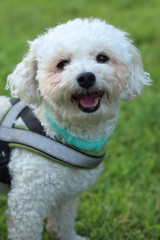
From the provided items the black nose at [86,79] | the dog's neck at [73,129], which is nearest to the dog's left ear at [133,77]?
the dog's neck at [73,129]

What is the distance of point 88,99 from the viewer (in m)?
2.62

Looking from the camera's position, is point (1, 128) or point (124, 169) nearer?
point (1, 128)

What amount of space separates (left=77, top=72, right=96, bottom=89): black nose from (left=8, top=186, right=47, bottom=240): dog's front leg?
689 mm

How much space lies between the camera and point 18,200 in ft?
9.17

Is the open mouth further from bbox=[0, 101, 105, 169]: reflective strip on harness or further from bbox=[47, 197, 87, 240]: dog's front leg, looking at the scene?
bbox=[47, 197, 87, 240]: dog's front leg

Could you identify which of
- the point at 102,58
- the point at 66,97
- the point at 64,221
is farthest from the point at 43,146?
the point at 64,221

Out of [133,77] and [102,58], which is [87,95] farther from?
[133,77]

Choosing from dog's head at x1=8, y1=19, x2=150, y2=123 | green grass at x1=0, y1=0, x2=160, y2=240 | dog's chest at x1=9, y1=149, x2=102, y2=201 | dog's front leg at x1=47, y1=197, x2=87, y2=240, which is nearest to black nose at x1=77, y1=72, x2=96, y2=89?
dog's head at x1=8, y1=19, x2=150, y2=123

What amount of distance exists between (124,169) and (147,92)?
1324mm

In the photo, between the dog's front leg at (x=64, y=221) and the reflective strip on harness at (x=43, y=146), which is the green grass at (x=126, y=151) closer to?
the dog's front leg at (x=64, y=221)

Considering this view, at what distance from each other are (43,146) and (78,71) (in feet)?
1.55

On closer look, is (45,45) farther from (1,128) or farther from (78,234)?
(78,234)

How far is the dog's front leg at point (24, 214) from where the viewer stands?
279 centimetres

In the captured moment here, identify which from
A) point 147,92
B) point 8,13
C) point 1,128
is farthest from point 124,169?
point 8,13
